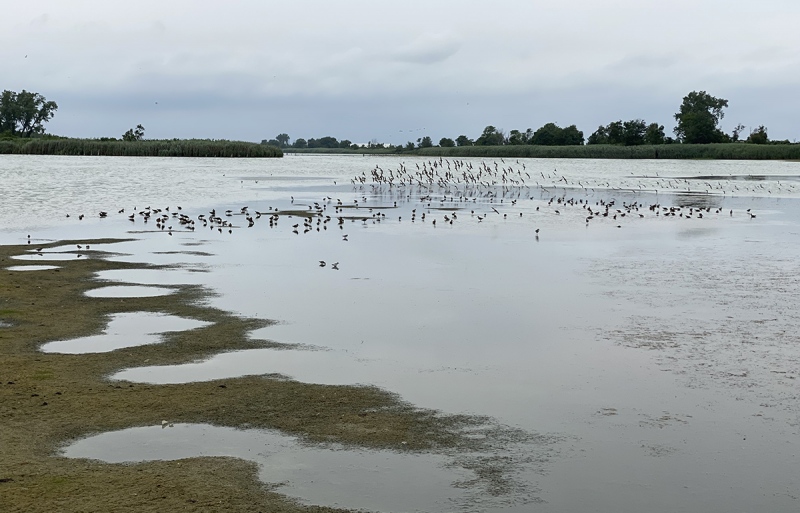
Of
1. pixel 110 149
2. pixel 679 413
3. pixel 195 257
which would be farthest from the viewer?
pixel 110 149

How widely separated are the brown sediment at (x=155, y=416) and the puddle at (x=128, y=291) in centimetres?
137

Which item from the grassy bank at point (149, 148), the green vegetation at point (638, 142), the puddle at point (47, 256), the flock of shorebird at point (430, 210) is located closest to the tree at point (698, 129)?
the green vegetation at point (638, 142)

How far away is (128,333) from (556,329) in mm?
5664

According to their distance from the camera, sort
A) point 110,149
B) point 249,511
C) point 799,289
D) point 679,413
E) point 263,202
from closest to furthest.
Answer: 1. point 249,511
2. point 679,413
3. point 799,289
4. point 263,202
5. point 110,149

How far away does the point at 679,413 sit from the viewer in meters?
8.91

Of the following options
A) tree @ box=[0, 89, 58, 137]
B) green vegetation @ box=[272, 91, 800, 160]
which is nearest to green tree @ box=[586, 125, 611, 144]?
green vegetation @ box=[272, 91, 800, 160]

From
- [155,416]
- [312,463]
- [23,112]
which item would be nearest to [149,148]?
[23,112]

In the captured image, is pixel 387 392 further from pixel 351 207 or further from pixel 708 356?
pixel 351 207

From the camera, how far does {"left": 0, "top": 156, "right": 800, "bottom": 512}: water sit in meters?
7.59

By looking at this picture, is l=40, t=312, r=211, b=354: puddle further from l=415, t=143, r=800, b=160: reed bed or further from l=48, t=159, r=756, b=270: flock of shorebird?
l=415, t=143, r=800, b=160: reed bed

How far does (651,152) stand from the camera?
12319cm

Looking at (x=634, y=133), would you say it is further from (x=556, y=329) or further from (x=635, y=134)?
(x=556, y=329)

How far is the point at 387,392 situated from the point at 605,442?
238cm

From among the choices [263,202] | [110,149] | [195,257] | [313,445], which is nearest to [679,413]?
[313,445]
